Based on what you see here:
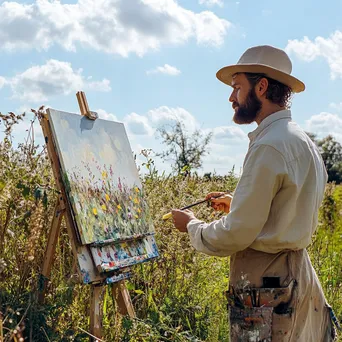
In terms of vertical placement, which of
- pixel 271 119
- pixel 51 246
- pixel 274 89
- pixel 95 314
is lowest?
pixel 95 314

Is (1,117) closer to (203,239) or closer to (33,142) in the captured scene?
(33,142)

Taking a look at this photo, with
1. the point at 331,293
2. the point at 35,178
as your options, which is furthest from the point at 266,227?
the point at 331,293

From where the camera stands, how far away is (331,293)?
4344 millimetres

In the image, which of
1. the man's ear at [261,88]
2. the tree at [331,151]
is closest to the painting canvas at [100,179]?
the man's ear at [261,88]

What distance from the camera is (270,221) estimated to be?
212 centimetres

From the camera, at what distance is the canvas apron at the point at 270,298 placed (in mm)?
2180

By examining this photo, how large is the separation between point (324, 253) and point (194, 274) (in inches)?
62.7

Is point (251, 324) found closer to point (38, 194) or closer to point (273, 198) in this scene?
point (273, 198)

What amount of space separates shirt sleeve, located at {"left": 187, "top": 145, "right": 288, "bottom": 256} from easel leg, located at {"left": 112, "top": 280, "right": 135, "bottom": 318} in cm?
117

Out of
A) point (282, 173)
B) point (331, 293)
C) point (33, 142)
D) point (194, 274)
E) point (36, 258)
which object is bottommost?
point (331, 293)

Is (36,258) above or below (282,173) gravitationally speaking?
below

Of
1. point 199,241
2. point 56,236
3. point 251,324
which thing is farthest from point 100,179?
point 251,324

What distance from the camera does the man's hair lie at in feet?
7.59

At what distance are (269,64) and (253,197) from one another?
66cm
